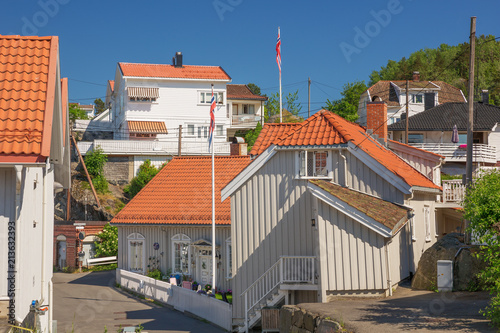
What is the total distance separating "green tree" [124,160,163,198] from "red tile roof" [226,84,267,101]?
20870 millimetres

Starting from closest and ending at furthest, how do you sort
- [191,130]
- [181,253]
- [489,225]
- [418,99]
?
[489,225], [181,253], [191,130], [418,99]

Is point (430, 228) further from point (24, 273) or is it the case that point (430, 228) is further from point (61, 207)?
point (61, 207)

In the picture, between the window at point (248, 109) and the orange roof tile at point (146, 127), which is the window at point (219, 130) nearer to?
the orange roof tile at point (146, 127)

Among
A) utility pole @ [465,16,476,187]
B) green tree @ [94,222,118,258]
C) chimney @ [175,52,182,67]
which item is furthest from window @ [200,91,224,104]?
utility pole @ [465,16,476,187]

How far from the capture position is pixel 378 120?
29672mm

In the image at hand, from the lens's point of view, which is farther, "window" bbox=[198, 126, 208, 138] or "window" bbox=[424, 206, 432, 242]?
"window" bbox=[198, 126, 208, 138]

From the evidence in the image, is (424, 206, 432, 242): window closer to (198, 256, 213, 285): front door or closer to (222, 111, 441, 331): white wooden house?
(222, 111, 441, 331): white wooden house

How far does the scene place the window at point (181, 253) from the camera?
2944 cm

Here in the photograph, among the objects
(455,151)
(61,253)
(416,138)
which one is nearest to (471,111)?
(61,253)

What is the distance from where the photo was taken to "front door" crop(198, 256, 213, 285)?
2802 centimetres

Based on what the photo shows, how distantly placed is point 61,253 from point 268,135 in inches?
760

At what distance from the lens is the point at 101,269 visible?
125ft

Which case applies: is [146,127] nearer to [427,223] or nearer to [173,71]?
[173,71]

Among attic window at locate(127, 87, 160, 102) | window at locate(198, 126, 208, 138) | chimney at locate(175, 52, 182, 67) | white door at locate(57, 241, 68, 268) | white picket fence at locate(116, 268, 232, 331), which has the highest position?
chimney at locate(175, 52, 182, 67)
